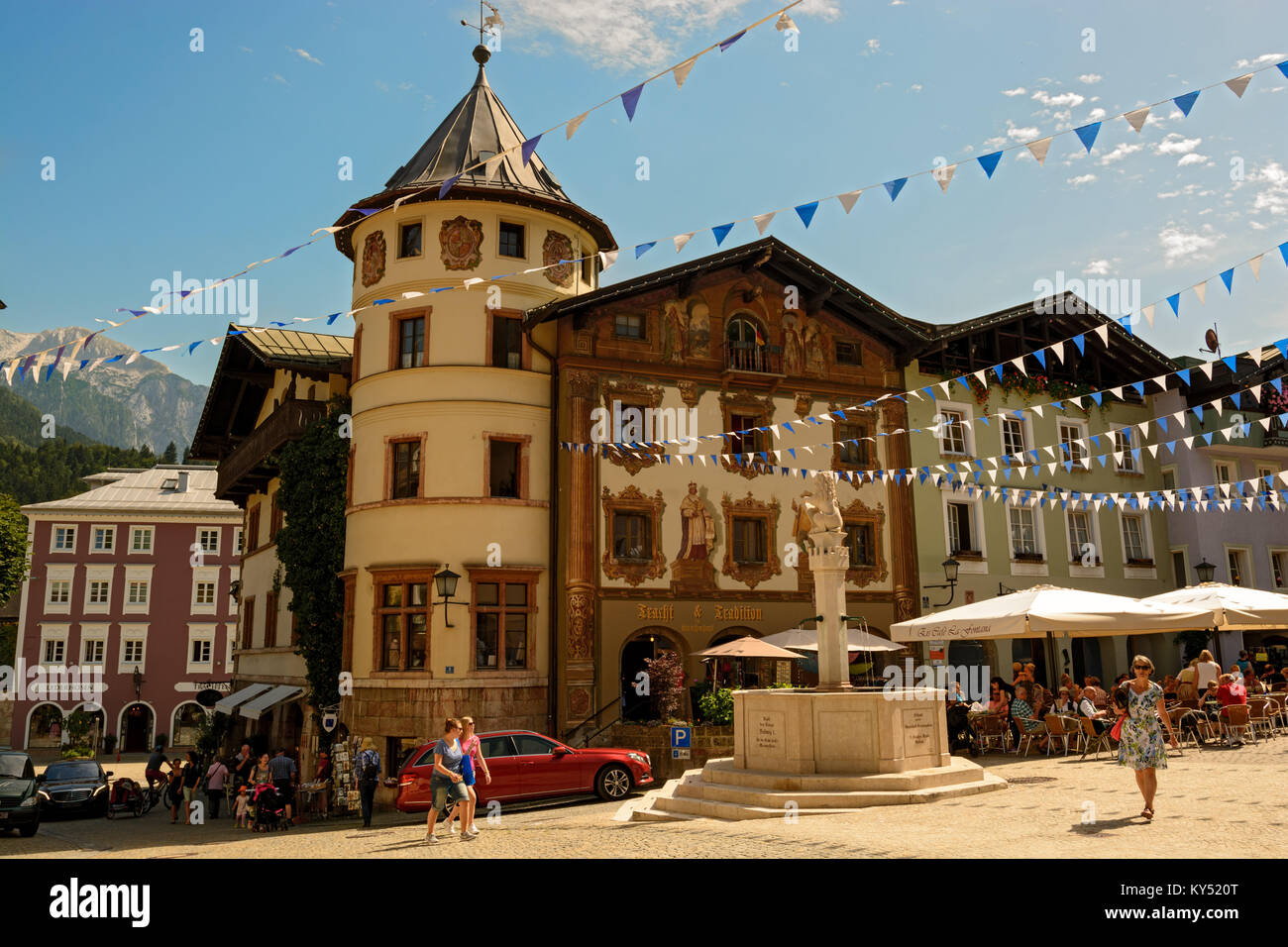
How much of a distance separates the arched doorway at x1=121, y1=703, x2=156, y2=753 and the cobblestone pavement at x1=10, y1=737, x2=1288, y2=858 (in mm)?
42464

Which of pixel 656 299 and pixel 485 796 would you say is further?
pixel 656 299

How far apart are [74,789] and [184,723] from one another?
33670 mm

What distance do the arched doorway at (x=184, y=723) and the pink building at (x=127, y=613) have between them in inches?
2.2

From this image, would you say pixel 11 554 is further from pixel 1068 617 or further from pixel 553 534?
pixel 1068 617

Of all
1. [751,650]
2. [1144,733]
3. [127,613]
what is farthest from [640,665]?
[127,613]

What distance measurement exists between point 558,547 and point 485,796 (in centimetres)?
740

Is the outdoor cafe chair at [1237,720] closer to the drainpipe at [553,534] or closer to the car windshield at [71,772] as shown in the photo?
the drainpipe at [553,534]

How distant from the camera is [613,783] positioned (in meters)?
19.5

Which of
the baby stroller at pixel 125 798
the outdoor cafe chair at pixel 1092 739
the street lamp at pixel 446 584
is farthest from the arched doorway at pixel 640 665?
the baby stroller at pixel 125 798

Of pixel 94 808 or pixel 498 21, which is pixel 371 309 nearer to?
pixel 498 21

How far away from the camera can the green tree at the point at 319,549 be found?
26047 mm

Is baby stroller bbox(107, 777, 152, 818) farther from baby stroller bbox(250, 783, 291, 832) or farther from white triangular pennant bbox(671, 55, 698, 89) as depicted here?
white triangular pennant bbox(671, 55, 698, 89)

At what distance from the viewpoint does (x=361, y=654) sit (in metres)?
24.4
